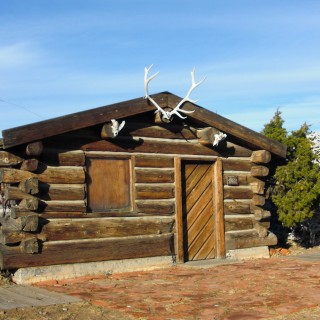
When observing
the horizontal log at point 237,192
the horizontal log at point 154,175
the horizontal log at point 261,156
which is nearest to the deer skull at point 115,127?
the horizontal log at point 154,175

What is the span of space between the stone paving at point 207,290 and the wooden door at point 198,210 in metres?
0.88

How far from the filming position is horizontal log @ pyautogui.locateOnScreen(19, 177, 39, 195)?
9.73 meters

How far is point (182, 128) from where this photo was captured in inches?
480

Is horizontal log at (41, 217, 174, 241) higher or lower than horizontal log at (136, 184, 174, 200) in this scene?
lower

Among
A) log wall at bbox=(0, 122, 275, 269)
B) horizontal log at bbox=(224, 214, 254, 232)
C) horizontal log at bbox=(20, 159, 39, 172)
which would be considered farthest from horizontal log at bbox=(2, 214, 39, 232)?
horizontal log at bbox=(224, 214, 254, 232)

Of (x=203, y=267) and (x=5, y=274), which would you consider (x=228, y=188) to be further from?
(x=5, y=274)

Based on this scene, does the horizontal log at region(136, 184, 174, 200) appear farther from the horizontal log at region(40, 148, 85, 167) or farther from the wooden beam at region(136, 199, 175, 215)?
the horizontal log at region(40, 148, 85, 167)

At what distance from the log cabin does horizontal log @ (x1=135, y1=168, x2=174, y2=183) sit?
0.9 inches

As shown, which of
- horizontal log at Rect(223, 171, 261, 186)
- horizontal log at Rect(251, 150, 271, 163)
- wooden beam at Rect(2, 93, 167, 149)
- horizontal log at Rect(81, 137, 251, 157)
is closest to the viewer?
wooden beam at Rect(2, 93, 167, 149)

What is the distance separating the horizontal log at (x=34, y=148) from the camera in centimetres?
970

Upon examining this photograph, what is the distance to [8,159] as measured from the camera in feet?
31.9

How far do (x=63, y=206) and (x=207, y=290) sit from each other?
3.11m

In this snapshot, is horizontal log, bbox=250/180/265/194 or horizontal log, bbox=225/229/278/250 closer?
horizontal log, bbox=225/229/278/250

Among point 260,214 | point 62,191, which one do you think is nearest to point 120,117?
point 62,191
